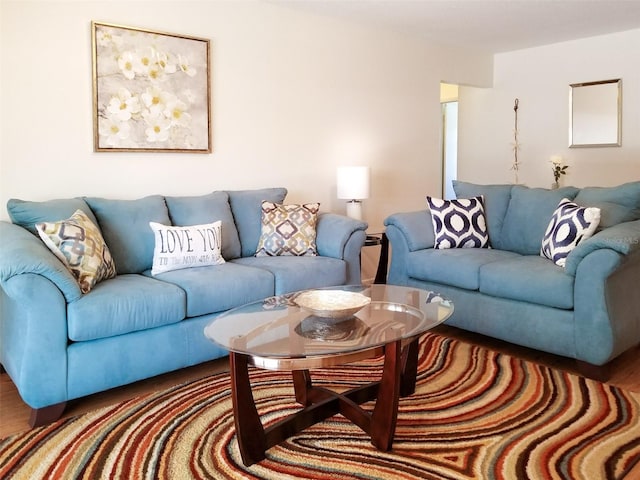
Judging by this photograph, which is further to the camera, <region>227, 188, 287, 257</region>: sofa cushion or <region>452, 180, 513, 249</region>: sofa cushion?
<region>452, 180, 513, 249</region>: sofa cushion

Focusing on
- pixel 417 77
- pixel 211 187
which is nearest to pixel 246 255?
pixel 211 187

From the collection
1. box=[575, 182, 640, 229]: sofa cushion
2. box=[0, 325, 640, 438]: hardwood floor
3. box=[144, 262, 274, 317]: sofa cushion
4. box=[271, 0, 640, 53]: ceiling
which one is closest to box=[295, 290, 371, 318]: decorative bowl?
box=[144, 262, 274, 317]: sofa cushion

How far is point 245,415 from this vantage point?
1.93 m

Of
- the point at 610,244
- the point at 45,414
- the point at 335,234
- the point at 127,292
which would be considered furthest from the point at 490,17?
the point at 45,414

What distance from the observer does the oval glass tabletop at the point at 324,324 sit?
1.89 m

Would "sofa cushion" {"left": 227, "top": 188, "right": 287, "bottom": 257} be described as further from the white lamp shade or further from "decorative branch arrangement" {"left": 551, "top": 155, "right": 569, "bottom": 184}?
"decorative branch arrangement" {"left": 551, "top": 155, "right": 569, "bottom": 184}

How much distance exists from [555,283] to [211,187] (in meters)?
2.38

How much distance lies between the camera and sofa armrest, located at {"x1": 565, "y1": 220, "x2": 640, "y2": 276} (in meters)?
2.60

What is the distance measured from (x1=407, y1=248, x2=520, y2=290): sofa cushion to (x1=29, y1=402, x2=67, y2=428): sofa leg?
2.28 metres

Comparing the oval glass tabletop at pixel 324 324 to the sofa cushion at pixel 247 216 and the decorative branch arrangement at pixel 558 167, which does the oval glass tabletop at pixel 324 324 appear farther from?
the decorative branch arrangement at pixel 558 167

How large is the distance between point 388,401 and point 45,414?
1493 mm

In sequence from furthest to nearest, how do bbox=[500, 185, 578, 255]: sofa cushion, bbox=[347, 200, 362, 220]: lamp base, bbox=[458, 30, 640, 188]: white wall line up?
bbox=[458, 30, 640, 188]: white wall < bbox=[347, 200, 362, 220]: lamp base < bbox=[500, 185, 578, 255]: sofa cushion

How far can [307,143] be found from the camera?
14.7 feet

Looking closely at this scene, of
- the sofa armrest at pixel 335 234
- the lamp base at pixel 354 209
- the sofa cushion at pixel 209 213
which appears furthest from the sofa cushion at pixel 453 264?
the sofa cushion at pixel 209 213
